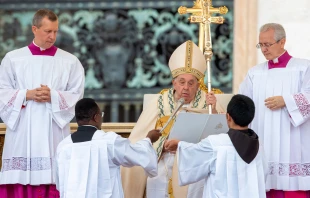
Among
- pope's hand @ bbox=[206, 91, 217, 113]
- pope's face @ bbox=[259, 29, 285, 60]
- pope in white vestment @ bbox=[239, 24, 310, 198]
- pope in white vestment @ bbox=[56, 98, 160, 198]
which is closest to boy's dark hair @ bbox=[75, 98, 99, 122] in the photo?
pope in white vestment @ bbox=[56, 98, 160, 198]

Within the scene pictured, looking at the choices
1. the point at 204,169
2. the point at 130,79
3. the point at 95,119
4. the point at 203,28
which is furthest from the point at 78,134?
the point at 130,79

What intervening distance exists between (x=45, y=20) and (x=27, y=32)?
8.62 feet

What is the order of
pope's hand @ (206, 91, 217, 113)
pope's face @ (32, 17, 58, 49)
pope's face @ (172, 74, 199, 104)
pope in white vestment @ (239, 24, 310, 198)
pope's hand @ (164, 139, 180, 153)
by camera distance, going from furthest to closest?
1. pope's face @ (32, 17, 58, 49)
2. pope's face @ (172, 74, 199, 104)
3. pope in white vestment @ (239, 24, 310, 198)
4. pope's hand @ (206, 91, 217, 113)
5. pope's hand @ (164, 139, 180, 153)

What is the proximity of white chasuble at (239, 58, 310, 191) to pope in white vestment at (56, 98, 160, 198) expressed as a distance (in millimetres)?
1389

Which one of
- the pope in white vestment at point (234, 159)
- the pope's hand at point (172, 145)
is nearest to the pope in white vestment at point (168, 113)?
the pope's hand at point (172, 145)

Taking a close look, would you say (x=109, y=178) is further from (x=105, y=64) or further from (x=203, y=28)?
(x=105, y=64)

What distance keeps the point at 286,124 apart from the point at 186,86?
86 centimetres

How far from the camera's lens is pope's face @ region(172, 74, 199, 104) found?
8.42m

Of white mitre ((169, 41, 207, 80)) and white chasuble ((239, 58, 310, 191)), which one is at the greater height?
white mitre ((169, 41, 207, 80))

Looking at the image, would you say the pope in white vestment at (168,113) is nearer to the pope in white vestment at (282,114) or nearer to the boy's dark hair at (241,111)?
the pope in white vestment at (282,114)

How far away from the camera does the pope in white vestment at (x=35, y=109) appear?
8.48 metres

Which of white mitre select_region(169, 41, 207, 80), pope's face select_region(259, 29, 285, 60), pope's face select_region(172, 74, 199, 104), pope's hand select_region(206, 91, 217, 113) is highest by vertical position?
pope's face select_region(259, 29, 285, 60)

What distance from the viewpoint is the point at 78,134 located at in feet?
24.6

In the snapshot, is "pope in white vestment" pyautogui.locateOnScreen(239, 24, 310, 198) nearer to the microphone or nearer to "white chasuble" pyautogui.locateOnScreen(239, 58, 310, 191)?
"white chasuble" pyautogui.locateOnScreen(239, 58, 310, 191)
